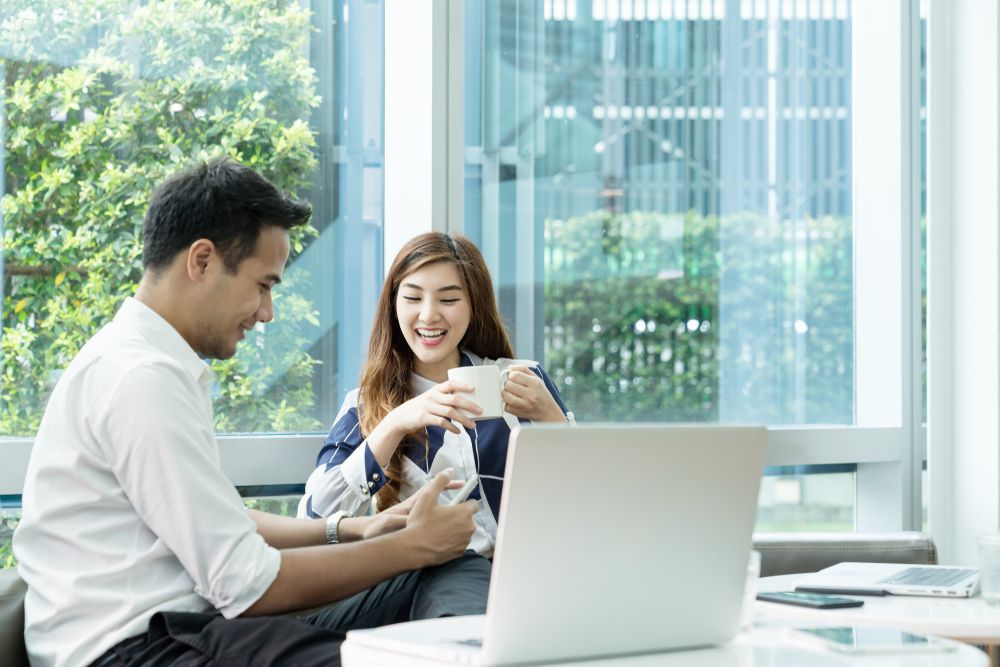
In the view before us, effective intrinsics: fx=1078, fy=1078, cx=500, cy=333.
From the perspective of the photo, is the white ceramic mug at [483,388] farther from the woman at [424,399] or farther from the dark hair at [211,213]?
the dark hair at [211,213]

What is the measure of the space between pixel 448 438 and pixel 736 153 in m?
1.50

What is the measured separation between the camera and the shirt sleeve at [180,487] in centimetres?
161

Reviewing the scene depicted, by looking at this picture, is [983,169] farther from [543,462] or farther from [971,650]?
[543,462]

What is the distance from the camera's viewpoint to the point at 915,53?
347 cm

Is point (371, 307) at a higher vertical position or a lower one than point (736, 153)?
lower

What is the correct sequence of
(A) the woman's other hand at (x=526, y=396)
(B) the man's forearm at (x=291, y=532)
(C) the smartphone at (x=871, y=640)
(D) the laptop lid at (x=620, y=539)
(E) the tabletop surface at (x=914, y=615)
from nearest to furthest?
1. (D) the laptop lid at (x=620, y=539)
2. (C) the smartphone at (x=871, y=640)
3. (E) the tabletop surface at (x=914, y=615)
4. (B) the man's forearm at (x=291, y=532)
5. (A) the woman's other hand at (x=526, y=396)

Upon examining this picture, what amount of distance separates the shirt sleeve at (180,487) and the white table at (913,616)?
778 millimetres

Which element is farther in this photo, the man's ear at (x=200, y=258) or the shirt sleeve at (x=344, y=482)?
the shirt sleeve at (x=344, y=482)

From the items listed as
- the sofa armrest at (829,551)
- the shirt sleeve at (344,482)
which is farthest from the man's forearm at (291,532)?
the sofa armrest at (829,551)

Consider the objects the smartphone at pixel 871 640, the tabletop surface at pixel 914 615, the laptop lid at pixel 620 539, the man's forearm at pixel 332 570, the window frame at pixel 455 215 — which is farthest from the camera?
the window frame at pixel 455 215

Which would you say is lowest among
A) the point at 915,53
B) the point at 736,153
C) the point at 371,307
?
the point at 371,307

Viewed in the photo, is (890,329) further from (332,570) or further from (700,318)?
(332,570)

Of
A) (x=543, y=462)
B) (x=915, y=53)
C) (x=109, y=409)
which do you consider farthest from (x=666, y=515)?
(x=915, y=53)

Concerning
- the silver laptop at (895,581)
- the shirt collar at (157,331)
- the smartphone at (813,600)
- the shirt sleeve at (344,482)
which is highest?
the shirt collar at (157,331)
